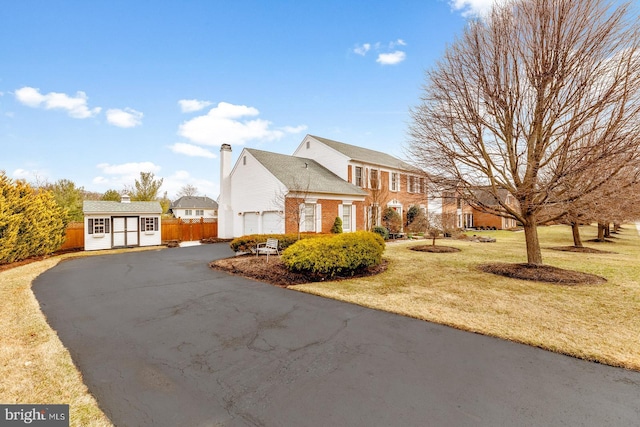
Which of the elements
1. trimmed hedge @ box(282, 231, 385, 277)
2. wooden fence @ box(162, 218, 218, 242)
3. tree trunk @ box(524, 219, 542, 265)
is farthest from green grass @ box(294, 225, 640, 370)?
wooden fence @ box(162, 218, 218, 242)

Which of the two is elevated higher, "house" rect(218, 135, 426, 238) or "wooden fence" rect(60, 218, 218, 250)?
"house" rect(218, 135, 426, 238)

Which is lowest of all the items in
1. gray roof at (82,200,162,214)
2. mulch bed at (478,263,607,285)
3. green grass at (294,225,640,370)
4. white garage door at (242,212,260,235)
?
green grass at (294,225,640,370)

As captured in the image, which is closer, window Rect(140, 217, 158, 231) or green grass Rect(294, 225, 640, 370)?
green grass Rect(294, 225, 640, 370)

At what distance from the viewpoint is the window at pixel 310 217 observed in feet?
59.6

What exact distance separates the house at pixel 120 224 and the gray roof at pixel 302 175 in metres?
8.97

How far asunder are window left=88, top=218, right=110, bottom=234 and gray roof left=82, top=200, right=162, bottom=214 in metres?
0.59

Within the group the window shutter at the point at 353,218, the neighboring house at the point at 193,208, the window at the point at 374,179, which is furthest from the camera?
the neighboring house at the point at 193,208

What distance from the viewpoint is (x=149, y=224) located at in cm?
1980

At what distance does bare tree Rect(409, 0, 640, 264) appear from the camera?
22.4 ft

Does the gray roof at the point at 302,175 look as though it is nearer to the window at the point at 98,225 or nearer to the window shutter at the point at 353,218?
the window shutter at the point at 353,218

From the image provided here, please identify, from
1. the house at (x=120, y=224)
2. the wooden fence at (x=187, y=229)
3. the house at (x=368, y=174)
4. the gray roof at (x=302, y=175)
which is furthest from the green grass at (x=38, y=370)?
the house at (x=368, y=174)

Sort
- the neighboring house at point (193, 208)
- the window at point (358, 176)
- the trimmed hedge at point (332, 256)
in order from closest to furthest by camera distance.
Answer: the trimmed hedge at point (332, 256) → the window at point (358, 176) → the neighboring house at point (193, 208)

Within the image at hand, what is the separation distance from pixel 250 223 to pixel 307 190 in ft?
19.9

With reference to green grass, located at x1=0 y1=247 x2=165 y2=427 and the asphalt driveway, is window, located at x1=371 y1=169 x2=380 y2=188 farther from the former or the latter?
green grass, located at x1=0 y1=247 x2=165 y2=427
